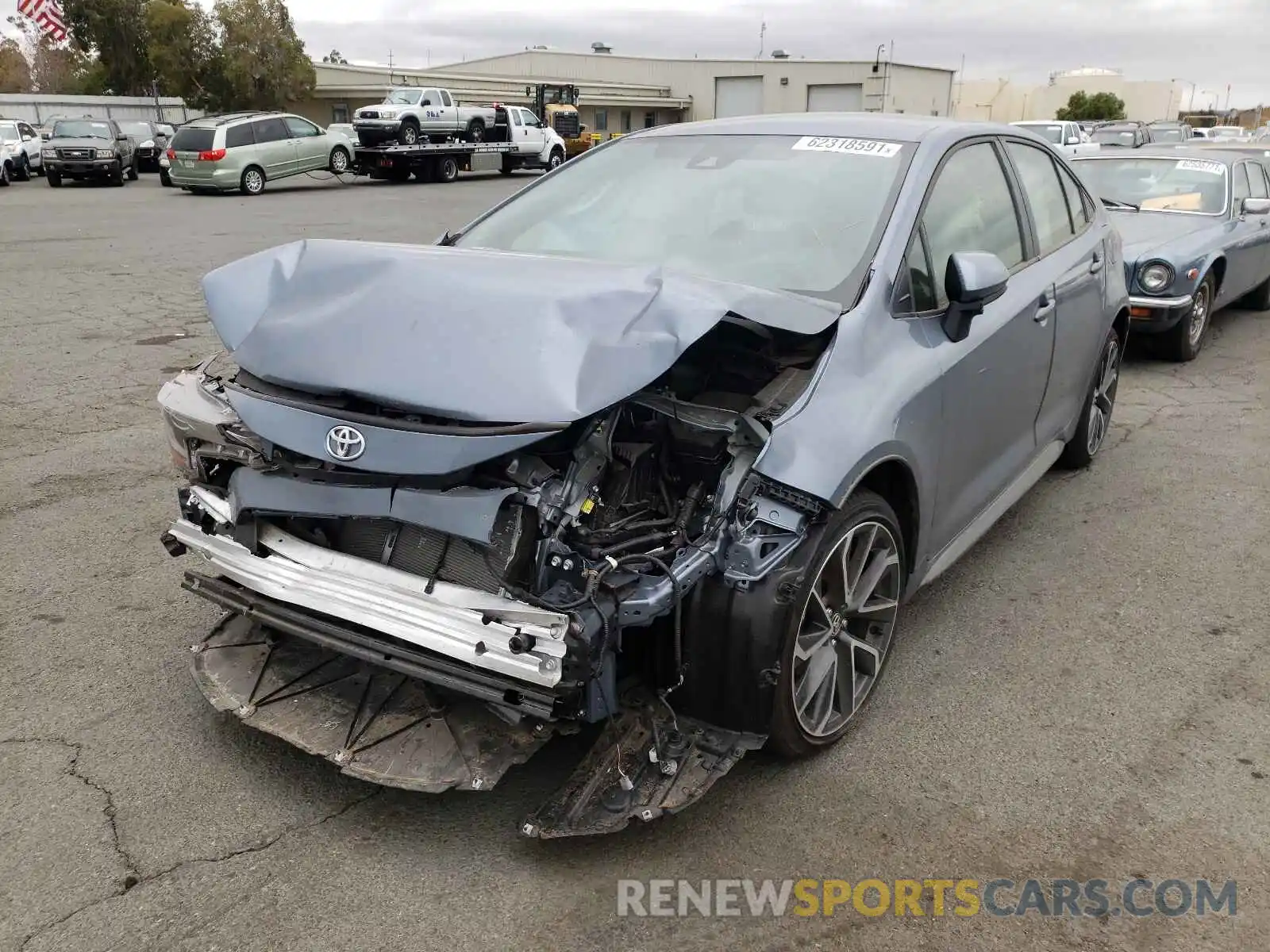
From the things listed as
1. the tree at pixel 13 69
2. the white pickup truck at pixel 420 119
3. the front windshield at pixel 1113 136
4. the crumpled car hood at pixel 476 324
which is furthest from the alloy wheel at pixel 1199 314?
the tree at pixel 13 69

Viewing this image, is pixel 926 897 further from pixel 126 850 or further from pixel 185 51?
pixel 185 51

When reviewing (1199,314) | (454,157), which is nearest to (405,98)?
(454,157)

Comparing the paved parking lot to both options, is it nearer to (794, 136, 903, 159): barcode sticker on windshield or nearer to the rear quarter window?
(794, 136, 903, 159): barcode sticker on windshield

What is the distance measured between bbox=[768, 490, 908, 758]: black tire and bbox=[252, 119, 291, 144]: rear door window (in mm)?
23953

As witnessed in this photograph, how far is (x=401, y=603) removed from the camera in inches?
102

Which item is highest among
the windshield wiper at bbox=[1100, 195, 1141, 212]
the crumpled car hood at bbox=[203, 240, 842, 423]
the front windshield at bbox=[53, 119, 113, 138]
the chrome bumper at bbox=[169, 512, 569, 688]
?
the crumpled car hood at bbox=[203, 240, 842, 423]

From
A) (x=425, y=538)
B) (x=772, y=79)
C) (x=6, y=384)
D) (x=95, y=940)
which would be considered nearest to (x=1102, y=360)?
(x=425, y=538)

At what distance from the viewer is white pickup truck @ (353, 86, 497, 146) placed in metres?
27.2

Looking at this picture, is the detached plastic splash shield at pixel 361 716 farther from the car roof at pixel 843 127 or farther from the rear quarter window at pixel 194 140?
the rear quarter window at pixel 194 140

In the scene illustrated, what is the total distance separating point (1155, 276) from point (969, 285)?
536 centimetres

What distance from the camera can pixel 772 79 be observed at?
6253 centimetres

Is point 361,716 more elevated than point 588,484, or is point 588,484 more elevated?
point 588,484

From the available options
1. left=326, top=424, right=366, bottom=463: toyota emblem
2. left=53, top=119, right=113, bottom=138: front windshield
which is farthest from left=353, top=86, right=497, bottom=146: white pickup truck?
left=326, top=424, right=366, bottom=463: toyota emblem

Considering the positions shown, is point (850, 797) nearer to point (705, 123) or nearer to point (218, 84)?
point (705, 123)
